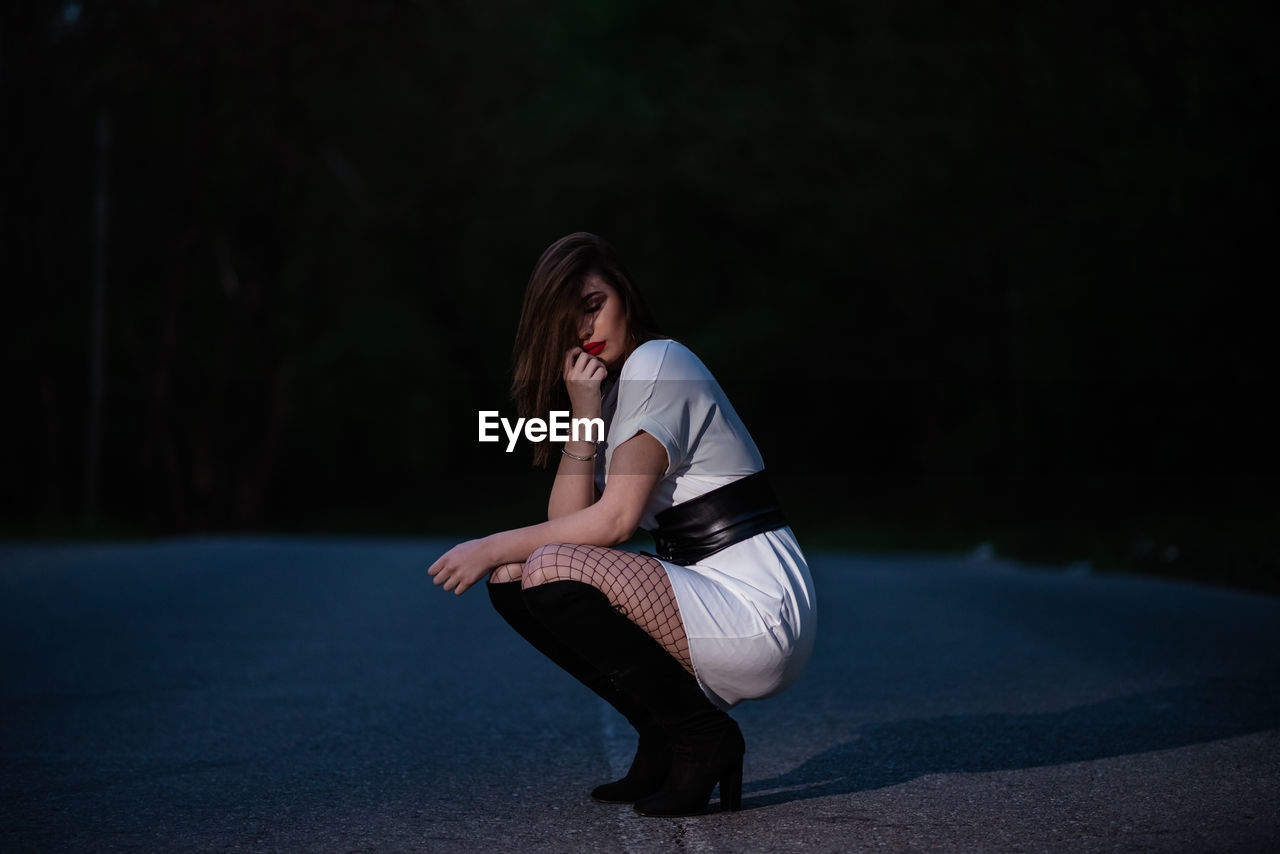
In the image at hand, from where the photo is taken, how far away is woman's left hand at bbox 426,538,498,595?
12.2 feet

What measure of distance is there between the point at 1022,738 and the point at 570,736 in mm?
1628

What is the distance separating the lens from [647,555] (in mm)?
3816

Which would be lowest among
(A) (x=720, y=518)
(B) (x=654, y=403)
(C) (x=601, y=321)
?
(A) (x=720, y=518)

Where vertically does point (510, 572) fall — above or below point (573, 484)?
below

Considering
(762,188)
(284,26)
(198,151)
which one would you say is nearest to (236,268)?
(198,151)

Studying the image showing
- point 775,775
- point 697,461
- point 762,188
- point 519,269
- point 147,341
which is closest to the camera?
point 697,461

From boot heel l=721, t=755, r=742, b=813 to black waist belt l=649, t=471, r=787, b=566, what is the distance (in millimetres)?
555

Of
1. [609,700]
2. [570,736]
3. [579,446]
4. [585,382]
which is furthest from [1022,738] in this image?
[585,382]

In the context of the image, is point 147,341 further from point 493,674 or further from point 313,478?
point 493,674

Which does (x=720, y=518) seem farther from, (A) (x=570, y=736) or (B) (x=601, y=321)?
(A) (x=570, y=736)

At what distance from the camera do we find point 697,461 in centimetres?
387

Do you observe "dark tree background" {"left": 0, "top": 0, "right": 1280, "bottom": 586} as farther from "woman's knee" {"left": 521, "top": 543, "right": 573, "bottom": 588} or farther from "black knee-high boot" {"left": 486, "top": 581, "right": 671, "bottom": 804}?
"woman's knee" {"left": 521, "top": 543, "right": 573, "bottom": 588}

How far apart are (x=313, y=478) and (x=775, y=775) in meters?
41.6

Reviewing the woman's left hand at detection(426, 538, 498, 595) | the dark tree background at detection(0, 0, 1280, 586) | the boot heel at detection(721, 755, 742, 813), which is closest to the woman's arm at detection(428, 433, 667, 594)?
the woman's left hand at detection(426, 538, 498, 595)
